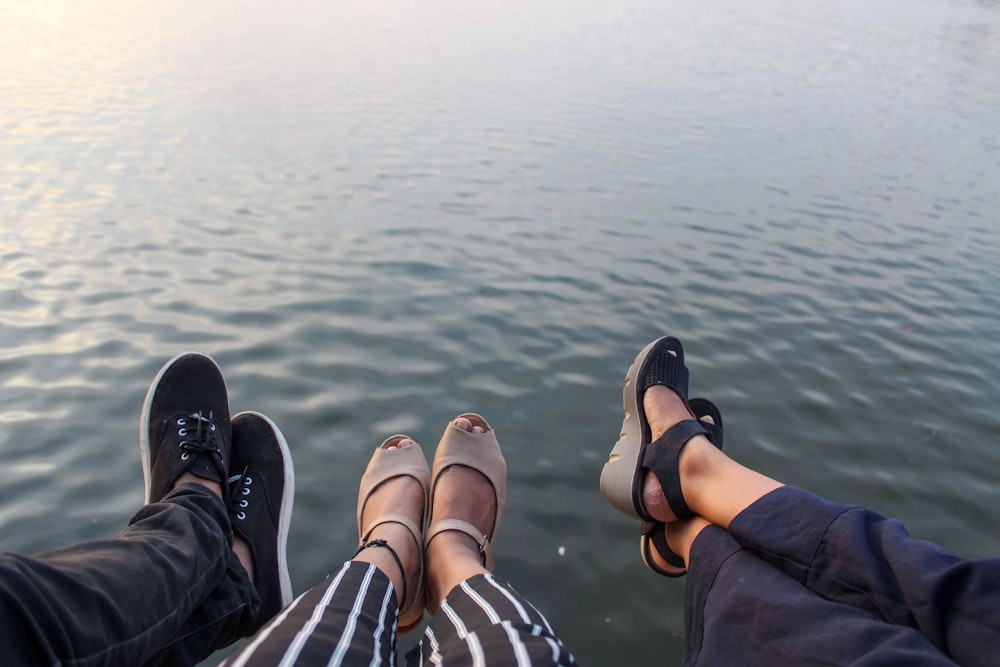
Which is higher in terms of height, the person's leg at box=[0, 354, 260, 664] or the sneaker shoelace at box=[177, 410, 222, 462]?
the person's leg at box=[0, 354, 260, 664]

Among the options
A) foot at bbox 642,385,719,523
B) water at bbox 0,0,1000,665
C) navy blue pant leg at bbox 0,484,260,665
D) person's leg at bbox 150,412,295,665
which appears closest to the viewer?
navy blue pant leg at bbox 0,484,260,665

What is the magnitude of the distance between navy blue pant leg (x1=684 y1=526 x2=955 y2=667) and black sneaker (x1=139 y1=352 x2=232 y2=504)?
4.67 feet

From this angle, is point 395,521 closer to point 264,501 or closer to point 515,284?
point 264,501

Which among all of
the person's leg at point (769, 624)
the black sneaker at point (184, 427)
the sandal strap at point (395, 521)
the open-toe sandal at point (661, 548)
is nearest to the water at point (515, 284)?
the open-toe sandal at point (661, 548)

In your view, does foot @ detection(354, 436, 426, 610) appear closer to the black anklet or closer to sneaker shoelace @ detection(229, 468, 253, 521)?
the black anklet

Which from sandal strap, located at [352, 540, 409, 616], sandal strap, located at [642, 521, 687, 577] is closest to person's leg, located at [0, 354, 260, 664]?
sandal strap, located at [352, 540, 409, 616]

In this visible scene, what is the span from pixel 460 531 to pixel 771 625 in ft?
3.51

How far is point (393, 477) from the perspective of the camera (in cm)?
248

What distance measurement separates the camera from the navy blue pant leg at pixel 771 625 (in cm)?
115

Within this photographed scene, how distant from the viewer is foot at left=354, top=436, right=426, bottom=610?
184 centimetres

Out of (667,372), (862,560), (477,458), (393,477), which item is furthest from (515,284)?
(862,560)

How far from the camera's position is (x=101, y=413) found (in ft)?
10.4

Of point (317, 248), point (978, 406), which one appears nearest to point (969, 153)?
point (978, 406)

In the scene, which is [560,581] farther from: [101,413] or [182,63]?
[182,63]
